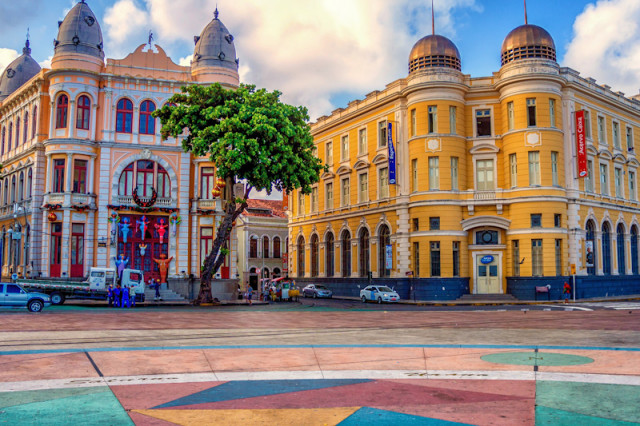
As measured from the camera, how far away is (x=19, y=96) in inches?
1832

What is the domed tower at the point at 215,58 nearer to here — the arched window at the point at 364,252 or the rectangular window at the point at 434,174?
the rectangular window at the point at 434,174

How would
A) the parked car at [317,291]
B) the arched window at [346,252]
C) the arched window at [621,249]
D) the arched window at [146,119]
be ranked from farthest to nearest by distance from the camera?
1. the arched window at [346,252]
2. the parked car at [317,291]
3. the arched window at [621,249]
4. the arched window at [146,119]

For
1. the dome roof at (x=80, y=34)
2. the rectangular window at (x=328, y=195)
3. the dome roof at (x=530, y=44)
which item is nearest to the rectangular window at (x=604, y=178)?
the dome roof at (x=530, y=44)

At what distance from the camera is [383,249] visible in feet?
159

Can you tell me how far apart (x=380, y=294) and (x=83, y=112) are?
965 inches

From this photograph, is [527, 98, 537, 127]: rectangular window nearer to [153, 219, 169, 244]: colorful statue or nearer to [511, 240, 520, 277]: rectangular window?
[511, 240, 520, 277]: rectangular window

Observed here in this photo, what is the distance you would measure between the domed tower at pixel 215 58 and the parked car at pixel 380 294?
720 inches

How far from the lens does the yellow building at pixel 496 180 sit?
42188mm

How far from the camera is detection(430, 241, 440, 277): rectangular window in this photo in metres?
43.2

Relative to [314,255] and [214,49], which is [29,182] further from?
[314,255]

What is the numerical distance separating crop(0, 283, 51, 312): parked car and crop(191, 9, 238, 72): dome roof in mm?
22007

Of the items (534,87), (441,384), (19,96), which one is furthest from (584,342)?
(19,96)

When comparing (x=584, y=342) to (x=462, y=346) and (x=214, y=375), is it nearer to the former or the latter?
(x=462, y=346)

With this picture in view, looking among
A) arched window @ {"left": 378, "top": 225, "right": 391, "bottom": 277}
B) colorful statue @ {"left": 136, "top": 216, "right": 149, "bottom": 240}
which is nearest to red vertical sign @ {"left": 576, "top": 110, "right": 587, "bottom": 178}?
arched window @ {"left": 378, "top": 225, "right": 391, "bottom": 277}
